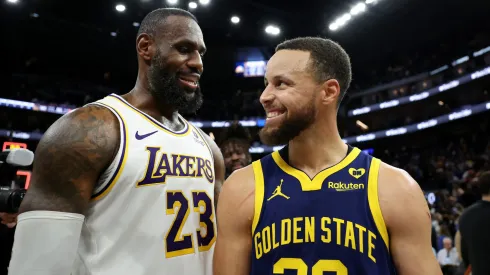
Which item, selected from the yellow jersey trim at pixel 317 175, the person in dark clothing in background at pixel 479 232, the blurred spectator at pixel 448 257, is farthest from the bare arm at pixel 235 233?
the blurred spectator at pixel 448 257

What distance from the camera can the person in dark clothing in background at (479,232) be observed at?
12.3 ft

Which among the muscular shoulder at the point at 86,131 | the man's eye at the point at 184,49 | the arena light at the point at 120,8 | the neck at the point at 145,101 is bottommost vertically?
the muscular shoulder at the point at 86,131

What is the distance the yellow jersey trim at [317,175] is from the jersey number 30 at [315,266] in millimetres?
275

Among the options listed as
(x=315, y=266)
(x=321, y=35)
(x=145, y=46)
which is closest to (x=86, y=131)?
(x=145, y=46)

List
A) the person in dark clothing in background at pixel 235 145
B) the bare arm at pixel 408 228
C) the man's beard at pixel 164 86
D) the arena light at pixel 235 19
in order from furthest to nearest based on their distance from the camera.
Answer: the arena light at pixel 235 19
the person in dark clothing in background at pixel 235 145
the man's beard at pixel 164 86
the bare arm at pixel 408 228

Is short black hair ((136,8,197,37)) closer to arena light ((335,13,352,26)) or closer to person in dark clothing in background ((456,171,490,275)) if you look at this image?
person in dark clothing in background ((456,171,490,275))

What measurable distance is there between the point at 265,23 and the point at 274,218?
849 inches

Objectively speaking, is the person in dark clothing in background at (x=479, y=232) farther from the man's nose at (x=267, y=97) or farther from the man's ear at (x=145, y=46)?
the man's ear at (x=145, y=46)

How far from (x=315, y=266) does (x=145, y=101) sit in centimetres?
125

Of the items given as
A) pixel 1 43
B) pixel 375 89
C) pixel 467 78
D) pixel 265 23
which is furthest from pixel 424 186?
pixel 1 43

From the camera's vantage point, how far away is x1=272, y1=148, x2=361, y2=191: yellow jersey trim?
5.19 ft

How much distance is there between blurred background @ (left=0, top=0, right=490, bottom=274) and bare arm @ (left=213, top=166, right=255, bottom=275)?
52.4 ft

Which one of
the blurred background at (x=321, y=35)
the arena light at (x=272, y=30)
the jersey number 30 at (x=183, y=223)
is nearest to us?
the jersey number 30 at (x=183, y=223)

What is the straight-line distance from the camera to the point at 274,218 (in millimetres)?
1544
